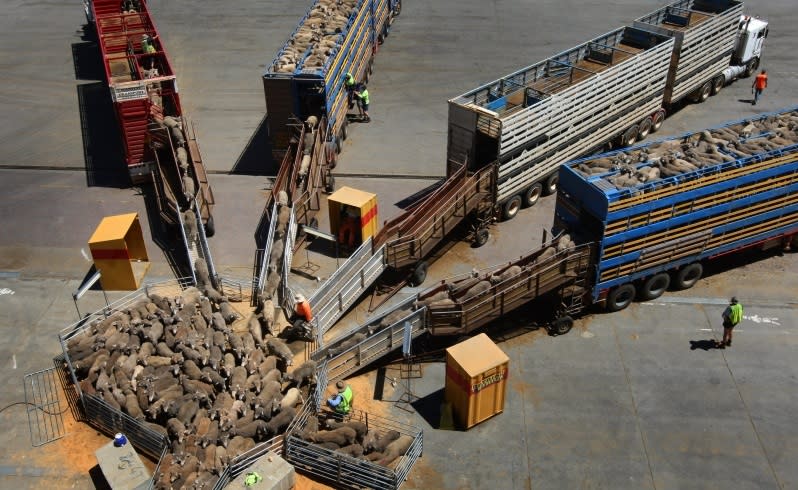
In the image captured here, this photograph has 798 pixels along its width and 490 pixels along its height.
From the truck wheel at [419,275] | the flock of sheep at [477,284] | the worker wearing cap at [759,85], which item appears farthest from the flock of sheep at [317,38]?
the worker wearing cap at [759,85]

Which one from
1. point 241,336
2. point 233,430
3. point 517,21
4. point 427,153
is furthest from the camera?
point 517,21

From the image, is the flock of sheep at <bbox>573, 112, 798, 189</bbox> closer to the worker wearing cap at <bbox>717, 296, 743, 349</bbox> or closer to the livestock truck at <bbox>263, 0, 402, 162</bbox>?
the worker wearing cap at <bbox>717, 296, 743, 349</bbox>

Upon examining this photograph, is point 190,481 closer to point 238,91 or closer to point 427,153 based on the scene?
point 427,153

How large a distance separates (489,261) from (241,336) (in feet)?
27.7

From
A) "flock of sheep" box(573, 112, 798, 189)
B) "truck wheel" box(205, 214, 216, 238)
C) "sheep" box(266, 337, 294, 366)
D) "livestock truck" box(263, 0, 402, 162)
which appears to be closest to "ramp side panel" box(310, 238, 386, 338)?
"sheep" box(266, 337, 294, 366)

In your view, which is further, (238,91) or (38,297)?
(238,91)

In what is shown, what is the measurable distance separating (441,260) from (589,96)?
8.09m

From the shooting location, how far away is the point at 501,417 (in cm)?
1745

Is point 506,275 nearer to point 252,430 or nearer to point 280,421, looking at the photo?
point 280,421

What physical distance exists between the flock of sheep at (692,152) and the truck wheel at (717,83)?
11.2 meters

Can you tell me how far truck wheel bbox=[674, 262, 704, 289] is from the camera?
69.1 ft

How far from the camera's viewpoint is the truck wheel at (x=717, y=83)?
109ft

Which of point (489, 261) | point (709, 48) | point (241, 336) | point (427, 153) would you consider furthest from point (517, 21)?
point (241, 336)

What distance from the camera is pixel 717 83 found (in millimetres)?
33375
